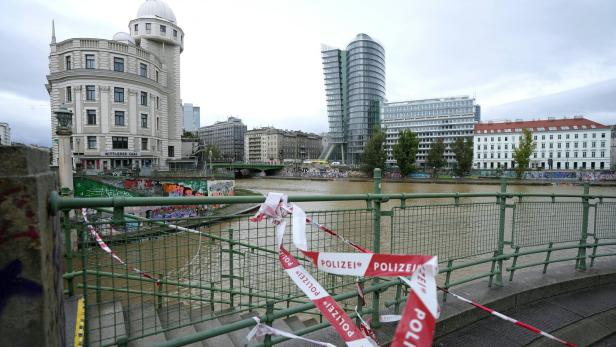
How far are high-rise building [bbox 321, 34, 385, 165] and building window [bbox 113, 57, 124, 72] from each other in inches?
2780

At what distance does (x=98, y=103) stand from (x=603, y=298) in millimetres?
44264

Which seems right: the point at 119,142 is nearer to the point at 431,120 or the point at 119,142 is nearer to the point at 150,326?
the point at 150,326

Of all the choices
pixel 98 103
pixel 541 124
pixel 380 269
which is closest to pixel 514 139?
pixel 541 124

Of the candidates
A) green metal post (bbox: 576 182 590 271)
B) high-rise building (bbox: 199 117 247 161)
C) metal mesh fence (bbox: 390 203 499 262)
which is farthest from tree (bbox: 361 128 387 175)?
high-rise building (bbox: 199 117 247 161)

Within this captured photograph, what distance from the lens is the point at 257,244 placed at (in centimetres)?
298

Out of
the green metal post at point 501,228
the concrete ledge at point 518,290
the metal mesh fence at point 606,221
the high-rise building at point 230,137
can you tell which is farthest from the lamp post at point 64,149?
the high-rise building at point 230,137

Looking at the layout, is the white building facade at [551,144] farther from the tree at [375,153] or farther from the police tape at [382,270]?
the police tape at [382,270]

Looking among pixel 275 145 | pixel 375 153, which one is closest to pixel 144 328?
pixel 375 153

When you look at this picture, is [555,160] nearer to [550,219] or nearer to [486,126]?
[486,126]

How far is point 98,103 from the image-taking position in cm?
3700

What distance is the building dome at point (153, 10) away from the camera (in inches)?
1868

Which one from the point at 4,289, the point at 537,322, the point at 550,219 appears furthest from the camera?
the point at 550,219

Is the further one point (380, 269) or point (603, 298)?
point (603, 298)

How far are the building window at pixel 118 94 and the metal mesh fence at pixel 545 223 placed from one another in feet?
142
